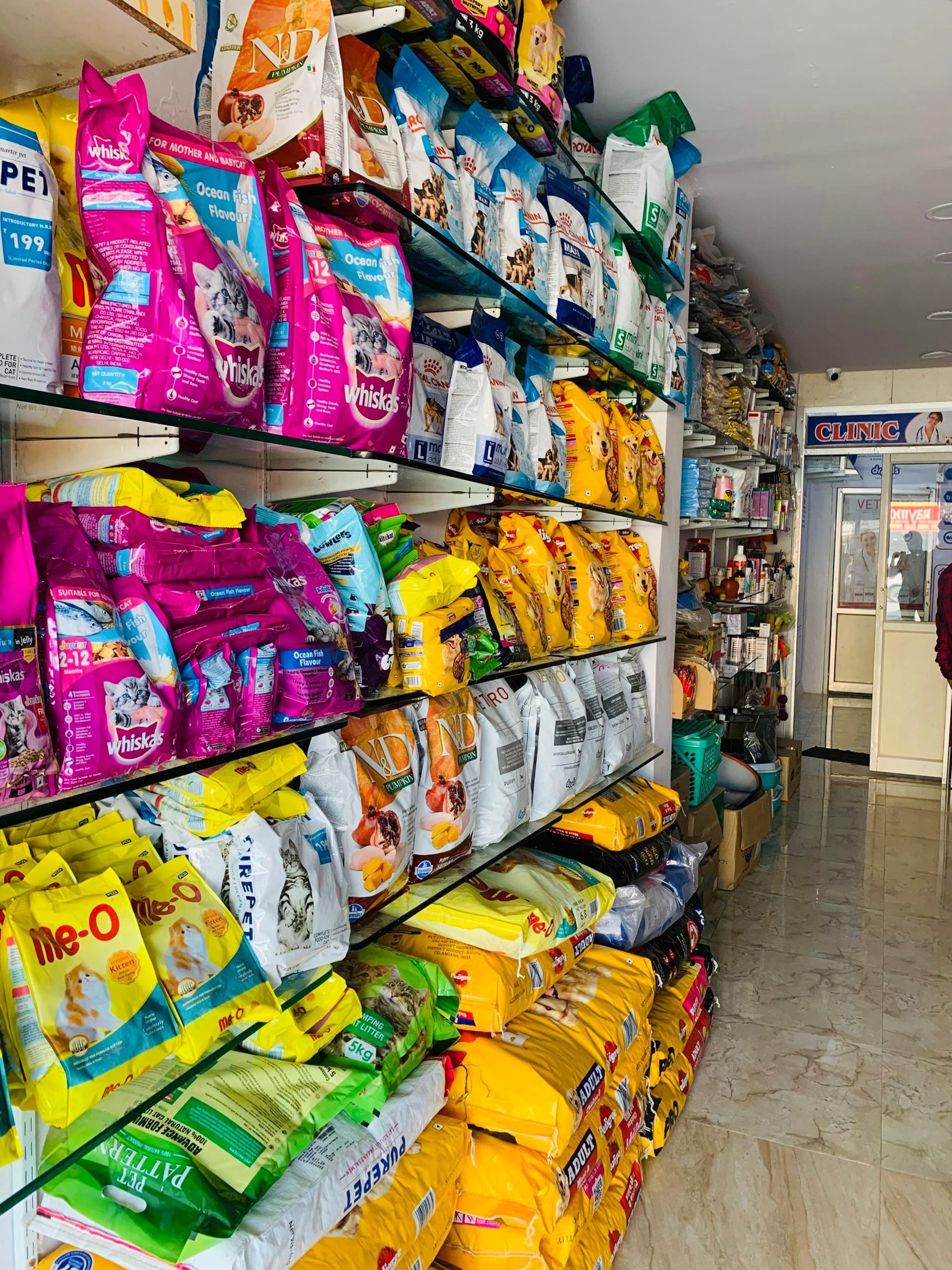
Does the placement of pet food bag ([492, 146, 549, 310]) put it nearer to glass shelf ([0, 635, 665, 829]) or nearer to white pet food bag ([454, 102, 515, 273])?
white pet food bag ([454, 102, 515, 273])

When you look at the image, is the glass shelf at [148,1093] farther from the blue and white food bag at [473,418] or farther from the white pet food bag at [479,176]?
the white pet food bag at [479,176]

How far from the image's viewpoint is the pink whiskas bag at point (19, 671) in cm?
83

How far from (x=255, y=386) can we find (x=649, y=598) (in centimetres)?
193

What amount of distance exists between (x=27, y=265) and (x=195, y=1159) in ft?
3.77

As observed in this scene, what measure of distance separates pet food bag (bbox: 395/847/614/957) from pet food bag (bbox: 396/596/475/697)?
39cm

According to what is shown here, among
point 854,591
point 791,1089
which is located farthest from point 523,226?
point 854,591

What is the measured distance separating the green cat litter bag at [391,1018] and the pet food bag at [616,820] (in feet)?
1.99

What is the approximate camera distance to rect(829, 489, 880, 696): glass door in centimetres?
1110

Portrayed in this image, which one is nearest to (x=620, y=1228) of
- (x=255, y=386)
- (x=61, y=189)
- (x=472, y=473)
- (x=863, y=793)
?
(x=472, y=473)

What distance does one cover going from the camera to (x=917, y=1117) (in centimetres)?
276

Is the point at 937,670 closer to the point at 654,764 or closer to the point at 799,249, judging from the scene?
the point at 799,249

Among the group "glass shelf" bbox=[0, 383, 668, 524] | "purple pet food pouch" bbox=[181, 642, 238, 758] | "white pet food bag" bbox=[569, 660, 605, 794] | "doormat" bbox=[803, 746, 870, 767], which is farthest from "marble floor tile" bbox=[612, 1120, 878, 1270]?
"doormat" bbox=[803, 746, 870, 767]

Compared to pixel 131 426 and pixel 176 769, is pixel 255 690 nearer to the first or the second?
pixel 176 769

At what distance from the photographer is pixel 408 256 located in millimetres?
1678
